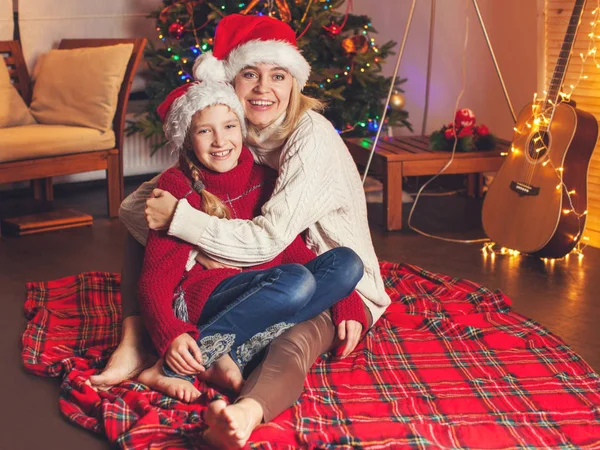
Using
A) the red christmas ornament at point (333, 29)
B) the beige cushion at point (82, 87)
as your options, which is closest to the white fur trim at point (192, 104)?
the beige cushion at point (82, 87)

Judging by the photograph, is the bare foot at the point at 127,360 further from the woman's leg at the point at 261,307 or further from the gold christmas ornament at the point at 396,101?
the gold christmas ornament at the point at 396,101

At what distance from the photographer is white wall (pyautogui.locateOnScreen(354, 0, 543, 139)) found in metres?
4.54

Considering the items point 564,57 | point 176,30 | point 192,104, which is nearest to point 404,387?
point 192,104

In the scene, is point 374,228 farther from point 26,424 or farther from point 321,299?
point 26,424

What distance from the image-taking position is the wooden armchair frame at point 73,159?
403 centimetres

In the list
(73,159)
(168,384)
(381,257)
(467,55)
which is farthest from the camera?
(467,55)

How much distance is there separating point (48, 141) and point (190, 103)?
1.99 meters

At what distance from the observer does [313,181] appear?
230 centimetres


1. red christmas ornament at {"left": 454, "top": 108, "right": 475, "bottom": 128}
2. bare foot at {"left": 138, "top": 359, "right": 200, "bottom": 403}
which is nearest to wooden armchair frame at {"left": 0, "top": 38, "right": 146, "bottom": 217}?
red christmas ornament at {"left": 454, "top": 108, "right": 475, "bottom": 128}

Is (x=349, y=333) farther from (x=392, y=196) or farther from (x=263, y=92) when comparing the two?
(x=392, y=196)

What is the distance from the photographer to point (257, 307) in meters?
2.10

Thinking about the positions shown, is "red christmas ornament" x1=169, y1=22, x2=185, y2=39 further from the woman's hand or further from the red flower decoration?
the woman's hand

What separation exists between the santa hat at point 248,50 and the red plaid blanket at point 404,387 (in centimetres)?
83

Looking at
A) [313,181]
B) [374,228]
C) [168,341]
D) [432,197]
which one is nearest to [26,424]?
[168,341]
